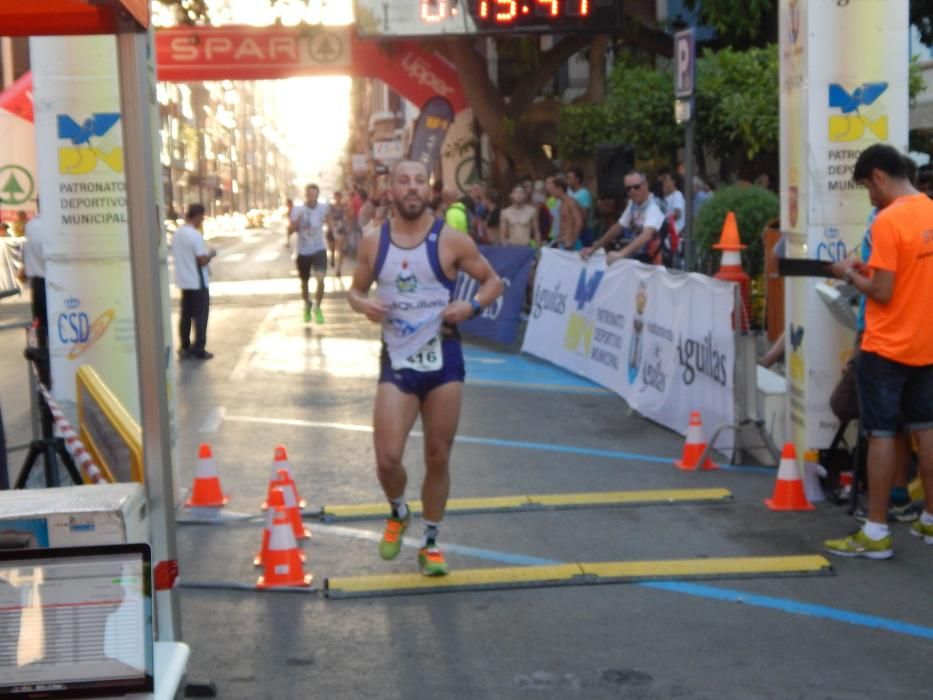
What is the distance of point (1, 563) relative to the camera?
3.56m

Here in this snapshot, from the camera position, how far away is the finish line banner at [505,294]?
18000 millimetres

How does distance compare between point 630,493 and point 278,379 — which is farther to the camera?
point 278,379

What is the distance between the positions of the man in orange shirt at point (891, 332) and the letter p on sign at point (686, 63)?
6097 mm

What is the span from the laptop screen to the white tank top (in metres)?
3.51

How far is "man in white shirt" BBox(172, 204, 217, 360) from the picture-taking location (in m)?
17.2

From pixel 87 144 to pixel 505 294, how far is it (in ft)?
33.0

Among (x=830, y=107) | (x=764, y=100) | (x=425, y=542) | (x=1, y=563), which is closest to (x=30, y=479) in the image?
(x=425, y=542)

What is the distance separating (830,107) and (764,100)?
35.4ft

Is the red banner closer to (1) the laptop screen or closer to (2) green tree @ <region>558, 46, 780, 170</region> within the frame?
(2) green tree @ <region>558, 46, 780, 170</region>

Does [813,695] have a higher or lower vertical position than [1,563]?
lower

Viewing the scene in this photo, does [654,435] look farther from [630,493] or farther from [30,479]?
[30,479]

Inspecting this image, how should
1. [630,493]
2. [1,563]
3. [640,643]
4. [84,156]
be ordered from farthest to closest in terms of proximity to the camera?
[630,493], [84,156], [640,643], [1,563]

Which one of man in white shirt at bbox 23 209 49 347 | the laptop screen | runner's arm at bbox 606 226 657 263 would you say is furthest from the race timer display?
the laptop screen

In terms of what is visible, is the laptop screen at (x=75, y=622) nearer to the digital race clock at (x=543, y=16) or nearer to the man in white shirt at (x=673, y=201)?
the man in white shirt at (x=673, y=201)
